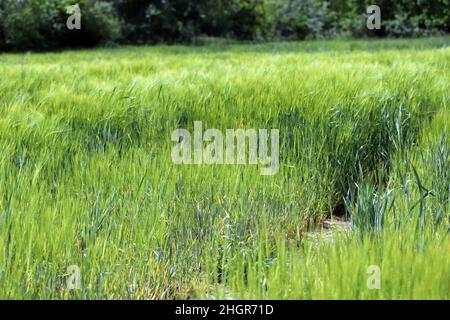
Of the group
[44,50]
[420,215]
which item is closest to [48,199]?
[420,215]

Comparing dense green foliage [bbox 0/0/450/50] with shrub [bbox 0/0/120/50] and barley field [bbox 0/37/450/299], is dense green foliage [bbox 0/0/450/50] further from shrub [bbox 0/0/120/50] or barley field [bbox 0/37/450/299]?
barley field [bbox 0/37/450/299]

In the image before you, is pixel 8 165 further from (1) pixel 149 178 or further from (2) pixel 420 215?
(2) pixel 420 215

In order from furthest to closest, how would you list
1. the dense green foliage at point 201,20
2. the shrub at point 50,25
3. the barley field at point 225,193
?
the dense green foliage at point 201,20 → the shrub at point 50,25 → the barley field at point 225,193

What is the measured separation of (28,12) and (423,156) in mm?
11683

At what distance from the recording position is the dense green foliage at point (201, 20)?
12.9 metres

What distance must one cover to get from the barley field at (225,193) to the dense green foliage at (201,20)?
32.0 ft

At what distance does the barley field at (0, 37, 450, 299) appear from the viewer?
1.47m

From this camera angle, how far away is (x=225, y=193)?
7.11ft

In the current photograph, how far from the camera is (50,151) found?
2428 millimetres

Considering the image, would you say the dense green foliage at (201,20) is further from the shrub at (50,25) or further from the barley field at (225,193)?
the barley field at (225,193)

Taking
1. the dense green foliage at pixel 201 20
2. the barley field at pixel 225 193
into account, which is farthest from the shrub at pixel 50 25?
the barley field at pixel 225 193
